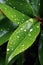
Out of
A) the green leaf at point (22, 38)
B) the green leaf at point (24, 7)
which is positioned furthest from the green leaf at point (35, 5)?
the green leaf at point (22, 38)

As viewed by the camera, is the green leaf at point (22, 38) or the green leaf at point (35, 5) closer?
the green leaf at point (22, 38)

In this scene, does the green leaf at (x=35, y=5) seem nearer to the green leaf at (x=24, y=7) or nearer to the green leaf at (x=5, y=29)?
the green leaf at (x=24, y=7)

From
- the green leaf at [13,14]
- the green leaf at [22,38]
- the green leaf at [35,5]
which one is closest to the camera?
the green leaf at [22,38]

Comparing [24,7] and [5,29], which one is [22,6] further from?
[5,29]

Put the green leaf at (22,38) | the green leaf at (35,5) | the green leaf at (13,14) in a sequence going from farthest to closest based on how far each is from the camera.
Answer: the green leaf at (35,5) < the green leaf at (13,14) < the green leaf at (22,38)

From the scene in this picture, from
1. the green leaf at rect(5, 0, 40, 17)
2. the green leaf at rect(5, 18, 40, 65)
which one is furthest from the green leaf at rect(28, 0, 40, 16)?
the green leaf at rect(5, 18, 40, 65)

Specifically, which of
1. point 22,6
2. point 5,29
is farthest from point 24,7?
point 5,29

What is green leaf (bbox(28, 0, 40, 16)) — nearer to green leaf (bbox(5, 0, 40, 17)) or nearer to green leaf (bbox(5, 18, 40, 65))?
green leaf (bbox(5, 0, 40, 17))
